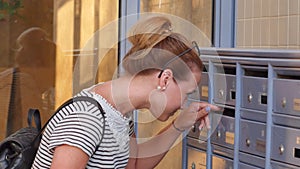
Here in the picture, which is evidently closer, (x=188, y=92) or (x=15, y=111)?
(x=188, y=92)

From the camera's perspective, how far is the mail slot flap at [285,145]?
2.31 m

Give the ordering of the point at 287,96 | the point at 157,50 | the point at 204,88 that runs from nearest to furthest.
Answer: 1. the point at 157,50
2. the point at 287,96
3. the point at 204,88

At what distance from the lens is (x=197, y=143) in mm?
2992

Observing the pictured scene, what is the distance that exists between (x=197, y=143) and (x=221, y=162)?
0.23 m

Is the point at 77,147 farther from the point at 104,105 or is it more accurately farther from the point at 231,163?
the point at 231,163

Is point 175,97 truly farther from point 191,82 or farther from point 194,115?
point 194,115

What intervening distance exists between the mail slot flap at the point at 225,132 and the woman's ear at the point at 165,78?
64 cm

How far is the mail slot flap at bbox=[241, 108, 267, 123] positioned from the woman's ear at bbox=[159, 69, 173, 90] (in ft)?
1.71

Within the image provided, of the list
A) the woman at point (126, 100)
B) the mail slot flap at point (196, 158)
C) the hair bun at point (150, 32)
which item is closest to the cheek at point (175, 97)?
the woman at point (126, 100)

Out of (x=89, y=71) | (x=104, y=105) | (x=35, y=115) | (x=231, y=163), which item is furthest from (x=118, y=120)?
(x=89, y=71)

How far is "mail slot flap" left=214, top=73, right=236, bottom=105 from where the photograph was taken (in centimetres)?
270

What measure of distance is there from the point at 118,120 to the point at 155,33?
317 millimetres

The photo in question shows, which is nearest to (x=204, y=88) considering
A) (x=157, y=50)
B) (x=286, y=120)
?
(x=286, y=120)

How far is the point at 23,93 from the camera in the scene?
4398mm
